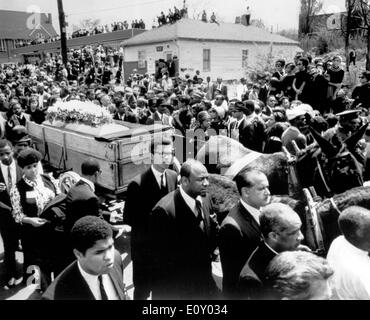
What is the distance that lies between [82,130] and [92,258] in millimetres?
3970

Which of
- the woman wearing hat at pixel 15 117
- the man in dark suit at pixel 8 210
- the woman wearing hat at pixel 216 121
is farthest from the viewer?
the woman wearing hat at pixel 15 117

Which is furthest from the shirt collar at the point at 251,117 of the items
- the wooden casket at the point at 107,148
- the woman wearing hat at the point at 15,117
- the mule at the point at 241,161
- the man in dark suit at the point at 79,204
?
the woman wearing hat at the point at 15,117

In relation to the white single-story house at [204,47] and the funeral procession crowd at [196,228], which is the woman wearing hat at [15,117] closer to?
the funeral procession crowd at [196,228]

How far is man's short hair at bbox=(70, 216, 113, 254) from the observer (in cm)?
205

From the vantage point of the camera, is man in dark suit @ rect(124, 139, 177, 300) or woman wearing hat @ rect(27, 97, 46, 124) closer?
man in dark suit @ rect(124, 139, 177, 300)

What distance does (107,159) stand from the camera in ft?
16.6

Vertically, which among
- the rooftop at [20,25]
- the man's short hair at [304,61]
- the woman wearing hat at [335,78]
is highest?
the rooftop at [20,25]

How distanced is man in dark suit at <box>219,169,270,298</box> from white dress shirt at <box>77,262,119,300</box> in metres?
0.76

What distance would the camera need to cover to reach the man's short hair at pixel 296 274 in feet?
5.83

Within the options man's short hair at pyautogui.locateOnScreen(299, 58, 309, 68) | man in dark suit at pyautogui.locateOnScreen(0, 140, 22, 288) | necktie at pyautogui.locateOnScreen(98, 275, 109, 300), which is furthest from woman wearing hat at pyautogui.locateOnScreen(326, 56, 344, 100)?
necktie at pyautogui.locateOnScreen(98, 275, 109, 300)

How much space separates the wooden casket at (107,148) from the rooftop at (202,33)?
1538cm

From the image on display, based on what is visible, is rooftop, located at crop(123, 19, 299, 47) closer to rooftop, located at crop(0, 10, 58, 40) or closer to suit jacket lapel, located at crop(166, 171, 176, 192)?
rooftop, located at crop(0, 10, 58, 40)

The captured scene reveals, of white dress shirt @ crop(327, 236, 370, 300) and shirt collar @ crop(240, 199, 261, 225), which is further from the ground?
shirt collar @ crop(240, 199, 261, 225)
